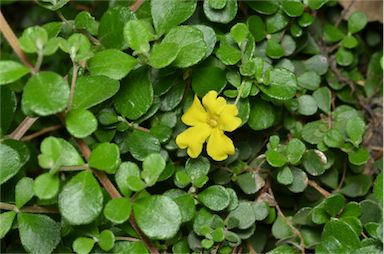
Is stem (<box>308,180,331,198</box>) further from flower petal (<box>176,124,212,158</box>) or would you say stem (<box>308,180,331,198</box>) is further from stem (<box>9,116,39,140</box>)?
stem (<box>9,116,39,140</box>)

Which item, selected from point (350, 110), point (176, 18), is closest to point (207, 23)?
point (176, 18)

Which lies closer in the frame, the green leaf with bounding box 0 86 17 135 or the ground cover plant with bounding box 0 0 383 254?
the ground cover plant with bounding box 0 0 383 254

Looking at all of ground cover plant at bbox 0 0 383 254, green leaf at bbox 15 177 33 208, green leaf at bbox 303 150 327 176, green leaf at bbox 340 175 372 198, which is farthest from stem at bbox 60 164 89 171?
green leaf at bbox 340 175 372 198

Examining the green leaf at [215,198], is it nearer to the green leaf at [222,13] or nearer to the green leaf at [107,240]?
the green leaf at [107,240]

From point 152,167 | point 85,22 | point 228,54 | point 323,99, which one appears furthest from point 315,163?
point 85,22

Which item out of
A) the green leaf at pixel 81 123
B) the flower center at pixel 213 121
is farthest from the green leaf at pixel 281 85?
the green leaf at pixel 81 123

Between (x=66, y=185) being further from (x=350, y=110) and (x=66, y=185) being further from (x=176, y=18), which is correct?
(x=350, y=110)
